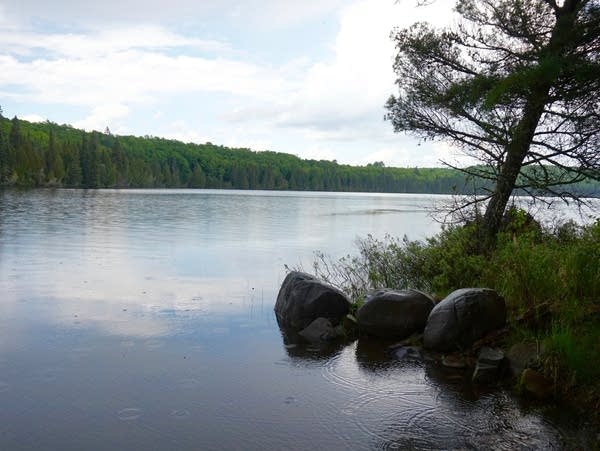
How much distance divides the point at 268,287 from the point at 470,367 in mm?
7812

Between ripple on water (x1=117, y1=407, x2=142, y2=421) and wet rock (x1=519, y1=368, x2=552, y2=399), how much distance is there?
5200 millimetres

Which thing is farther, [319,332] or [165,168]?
[165,168]

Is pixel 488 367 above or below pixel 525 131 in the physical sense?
below

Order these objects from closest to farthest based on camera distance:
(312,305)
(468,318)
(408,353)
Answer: (468,318) → (408,353) → (312,305)

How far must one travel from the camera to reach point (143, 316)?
1211 centimetres

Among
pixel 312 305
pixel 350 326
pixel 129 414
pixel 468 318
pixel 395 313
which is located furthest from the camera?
pixel 312 305

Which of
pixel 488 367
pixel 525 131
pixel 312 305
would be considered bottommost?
pixel 488 367

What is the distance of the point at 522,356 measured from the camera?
27.5 ft

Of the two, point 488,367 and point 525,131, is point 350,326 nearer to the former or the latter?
point 488,367

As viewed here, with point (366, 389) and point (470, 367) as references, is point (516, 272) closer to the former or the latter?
point (470, 367)

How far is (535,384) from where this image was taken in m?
7.71

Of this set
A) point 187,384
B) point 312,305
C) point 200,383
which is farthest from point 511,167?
point 187,384

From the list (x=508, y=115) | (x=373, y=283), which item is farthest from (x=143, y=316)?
(x=508, y=115)

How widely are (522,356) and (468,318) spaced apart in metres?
1.17
